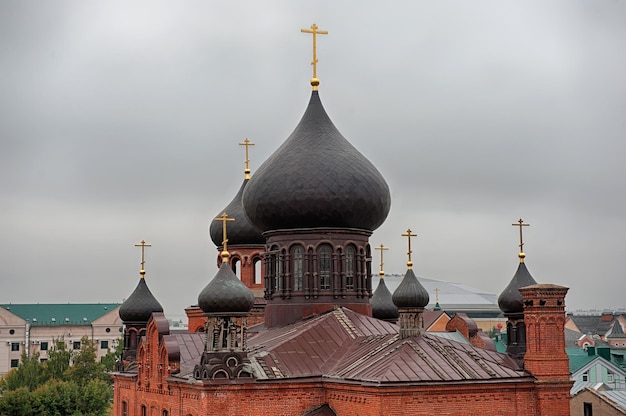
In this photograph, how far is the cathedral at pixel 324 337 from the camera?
63.2 ft

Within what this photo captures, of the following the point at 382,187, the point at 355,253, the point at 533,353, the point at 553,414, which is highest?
the point at 382,187

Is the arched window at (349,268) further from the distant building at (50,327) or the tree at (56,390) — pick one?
the distant building at (50,327)

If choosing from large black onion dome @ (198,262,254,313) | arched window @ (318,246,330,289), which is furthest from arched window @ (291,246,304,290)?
large black onion dome @ (198,262,254,313)

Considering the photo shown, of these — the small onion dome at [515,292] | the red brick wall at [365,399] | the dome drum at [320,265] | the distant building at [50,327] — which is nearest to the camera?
the red brick wall at [365,399]

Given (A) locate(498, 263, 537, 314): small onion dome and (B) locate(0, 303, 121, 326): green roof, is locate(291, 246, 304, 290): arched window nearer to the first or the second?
(A) locate(498, 263, 537, 314): small onion dome

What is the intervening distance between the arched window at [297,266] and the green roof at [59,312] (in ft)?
221

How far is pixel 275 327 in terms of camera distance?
24.7 meters

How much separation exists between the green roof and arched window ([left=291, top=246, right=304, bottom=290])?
221 feet

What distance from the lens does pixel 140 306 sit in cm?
2956

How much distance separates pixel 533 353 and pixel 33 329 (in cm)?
7210

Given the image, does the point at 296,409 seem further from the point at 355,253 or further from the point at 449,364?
the point at 355,253

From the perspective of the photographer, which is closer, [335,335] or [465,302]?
[335,335]

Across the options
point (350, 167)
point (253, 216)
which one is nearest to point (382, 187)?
point (350, 167)

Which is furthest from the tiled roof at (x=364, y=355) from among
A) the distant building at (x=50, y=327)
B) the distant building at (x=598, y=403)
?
the distant building at (x=50, y=327)
